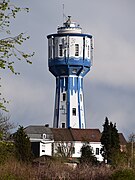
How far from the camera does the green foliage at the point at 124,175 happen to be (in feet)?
114

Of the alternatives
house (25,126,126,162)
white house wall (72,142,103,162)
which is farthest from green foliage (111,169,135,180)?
white house wall (72,142,103,162)

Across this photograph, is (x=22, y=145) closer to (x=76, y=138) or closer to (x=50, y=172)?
(x=50, y=172)

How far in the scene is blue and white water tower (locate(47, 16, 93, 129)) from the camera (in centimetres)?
9569

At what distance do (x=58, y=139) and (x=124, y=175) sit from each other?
57.5 metres

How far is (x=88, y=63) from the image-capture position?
96.2 m

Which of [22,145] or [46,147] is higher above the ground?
[46,147]

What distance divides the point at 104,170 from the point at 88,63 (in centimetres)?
5672

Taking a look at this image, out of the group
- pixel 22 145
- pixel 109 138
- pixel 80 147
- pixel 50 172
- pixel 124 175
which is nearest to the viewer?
pixel 124 175

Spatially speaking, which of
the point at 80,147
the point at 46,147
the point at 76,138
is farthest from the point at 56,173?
the point at 76,138

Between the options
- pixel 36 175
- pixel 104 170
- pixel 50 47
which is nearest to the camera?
pixel 36 175

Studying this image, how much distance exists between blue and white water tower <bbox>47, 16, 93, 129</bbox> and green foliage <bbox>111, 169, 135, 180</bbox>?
196 ft

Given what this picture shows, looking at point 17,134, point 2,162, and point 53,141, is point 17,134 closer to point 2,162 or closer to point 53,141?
point 2,162

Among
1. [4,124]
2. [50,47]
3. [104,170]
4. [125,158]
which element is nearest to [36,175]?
[104,170]

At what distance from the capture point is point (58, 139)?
302 feet
